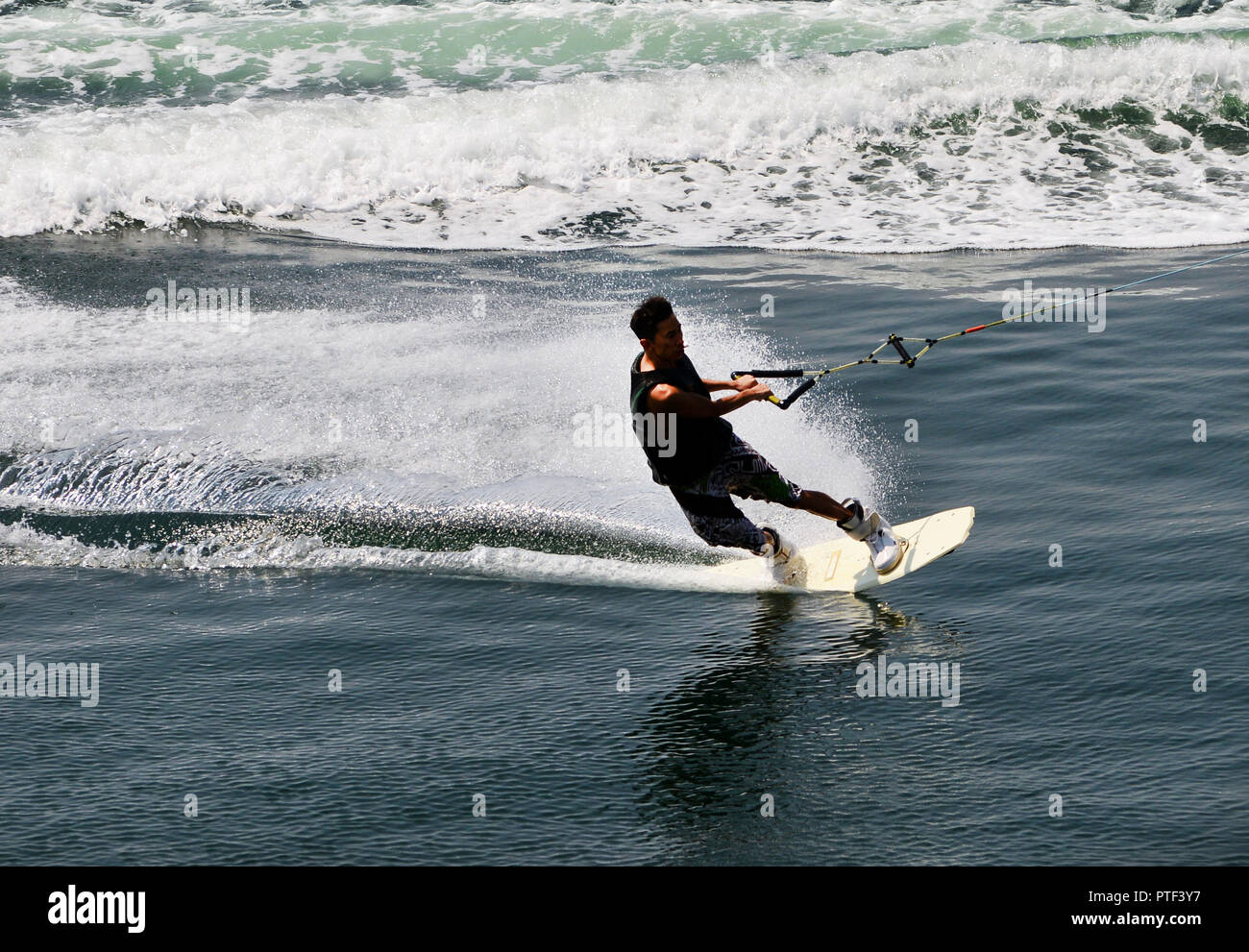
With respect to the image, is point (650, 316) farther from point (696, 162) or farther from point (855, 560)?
point (696, 162)

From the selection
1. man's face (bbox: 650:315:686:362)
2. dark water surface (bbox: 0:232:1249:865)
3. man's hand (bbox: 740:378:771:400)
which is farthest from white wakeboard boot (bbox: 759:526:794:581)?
man's face (bbox: 650:315:686:362)

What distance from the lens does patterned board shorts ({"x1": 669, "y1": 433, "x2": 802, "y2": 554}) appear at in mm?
7941

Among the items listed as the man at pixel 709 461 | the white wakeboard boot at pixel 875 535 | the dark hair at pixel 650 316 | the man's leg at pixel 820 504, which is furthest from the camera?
the man's leg at pixel 820 504

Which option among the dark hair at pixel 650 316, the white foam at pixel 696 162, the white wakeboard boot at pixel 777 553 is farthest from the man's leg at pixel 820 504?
the white foam at pixel 696 162

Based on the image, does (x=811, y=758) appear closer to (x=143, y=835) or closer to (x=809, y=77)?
(x=143, y=835)

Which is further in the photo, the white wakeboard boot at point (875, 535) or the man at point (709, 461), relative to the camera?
the white wakeboard boot at point (875, 535)

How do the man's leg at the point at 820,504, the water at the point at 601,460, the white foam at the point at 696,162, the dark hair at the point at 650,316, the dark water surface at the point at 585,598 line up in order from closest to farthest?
the dark water surface at the point at 585,598
the water at the point at 601,460
the dark hair at the point at 650,316
the man's leg at the point at 820,504
the white foam at the point at 696,162

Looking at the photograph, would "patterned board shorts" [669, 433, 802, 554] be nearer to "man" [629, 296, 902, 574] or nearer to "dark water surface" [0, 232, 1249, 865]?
"man" [629, 296, 902, 574]

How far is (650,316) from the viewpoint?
743 centimetres

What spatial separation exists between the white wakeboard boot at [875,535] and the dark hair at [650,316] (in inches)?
59.4

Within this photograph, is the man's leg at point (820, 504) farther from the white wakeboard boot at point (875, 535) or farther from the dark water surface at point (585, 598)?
the dark water surface at point (585, 598)

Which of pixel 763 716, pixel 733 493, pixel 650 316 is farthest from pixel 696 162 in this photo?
pixel 763 716

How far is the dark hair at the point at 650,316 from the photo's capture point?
7.41 metres

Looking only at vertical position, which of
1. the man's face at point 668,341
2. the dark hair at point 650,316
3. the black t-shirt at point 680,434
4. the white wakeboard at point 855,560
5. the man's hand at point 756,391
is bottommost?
the white wakeboard at point 855,560
